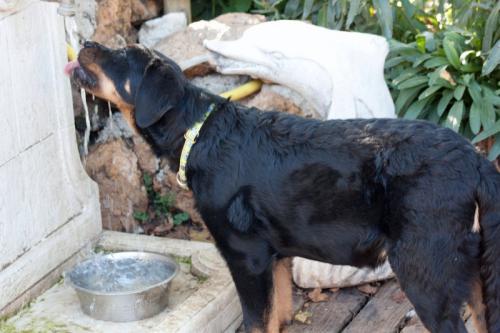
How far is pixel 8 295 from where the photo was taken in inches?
183

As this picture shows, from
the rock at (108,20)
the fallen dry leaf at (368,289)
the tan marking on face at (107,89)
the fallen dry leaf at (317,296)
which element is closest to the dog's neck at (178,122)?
the tan marking on face at (107,89)

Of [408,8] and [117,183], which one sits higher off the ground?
[408,8]

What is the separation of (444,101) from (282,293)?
2.03 metres

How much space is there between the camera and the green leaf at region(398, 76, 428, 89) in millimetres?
5961

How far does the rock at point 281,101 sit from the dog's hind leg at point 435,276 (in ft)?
6.31

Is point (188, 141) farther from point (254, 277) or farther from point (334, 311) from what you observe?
point (334, 311)

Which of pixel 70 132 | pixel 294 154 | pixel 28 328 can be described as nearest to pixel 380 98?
pixel 294 154

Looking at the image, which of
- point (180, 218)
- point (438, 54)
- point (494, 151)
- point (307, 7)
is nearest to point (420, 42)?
point (438, 54)

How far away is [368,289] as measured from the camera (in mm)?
5285

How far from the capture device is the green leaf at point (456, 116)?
5.82 metres

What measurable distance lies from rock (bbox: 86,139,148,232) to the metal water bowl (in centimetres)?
98


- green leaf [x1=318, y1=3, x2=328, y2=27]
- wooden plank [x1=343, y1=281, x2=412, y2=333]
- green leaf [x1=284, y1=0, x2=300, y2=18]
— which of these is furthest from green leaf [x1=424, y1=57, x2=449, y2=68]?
wooden plank [x1=343, y1=281, x2=412, y2=333]

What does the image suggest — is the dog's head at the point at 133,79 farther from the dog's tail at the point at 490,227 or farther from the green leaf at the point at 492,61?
the green leaf at the point at 492,61

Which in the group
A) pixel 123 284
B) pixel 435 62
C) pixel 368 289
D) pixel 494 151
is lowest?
pixel 368 289
